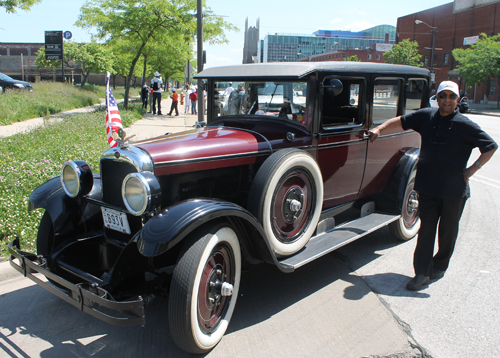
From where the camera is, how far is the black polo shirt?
3.46m

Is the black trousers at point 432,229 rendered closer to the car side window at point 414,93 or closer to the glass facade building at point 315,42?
the car side window at point 414,93

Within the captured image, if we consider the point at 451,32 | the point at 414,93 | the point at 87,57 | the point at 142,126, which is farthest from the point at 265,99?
the point at 451,32

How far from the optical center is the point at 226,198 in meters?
3.44

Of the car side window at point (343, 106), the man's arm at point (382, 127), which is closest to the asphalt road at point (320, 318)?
the man's arm at point (382, 127)

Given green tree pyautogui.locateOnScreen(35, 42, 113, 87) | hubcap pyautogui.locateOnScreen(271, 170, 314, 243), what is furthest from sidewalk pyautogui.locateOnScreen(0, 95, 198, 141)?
green tree pyautogui.locateOnScreen(35, 42, 113, 87)

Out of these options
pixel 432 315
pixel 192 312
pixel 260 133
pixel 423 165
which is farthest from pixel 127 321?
pixel 423 165

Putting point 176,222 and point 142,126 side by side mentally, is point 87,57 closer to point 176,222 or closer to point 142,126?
point 142,126

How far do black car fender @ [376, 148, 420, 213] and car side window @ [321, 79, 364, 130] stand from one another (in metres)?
0.88

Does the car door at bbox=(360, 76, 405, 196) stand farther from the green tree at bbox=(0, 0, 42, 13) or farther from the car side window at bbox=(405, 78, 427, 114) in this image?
the green tree at bbox=(0, 0, 42, 13)

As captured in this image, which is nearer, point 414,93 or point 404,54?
point 414,93

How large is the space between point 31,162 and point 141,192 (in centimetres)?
405

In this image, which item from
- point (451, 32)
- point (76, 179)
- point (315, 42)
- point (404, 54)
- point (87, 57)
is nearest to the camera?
point (76, 179)

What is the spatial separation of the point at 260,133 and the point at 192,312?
1.77 m

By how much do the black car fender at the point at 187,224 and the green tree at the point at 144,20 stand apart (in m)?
15.8
